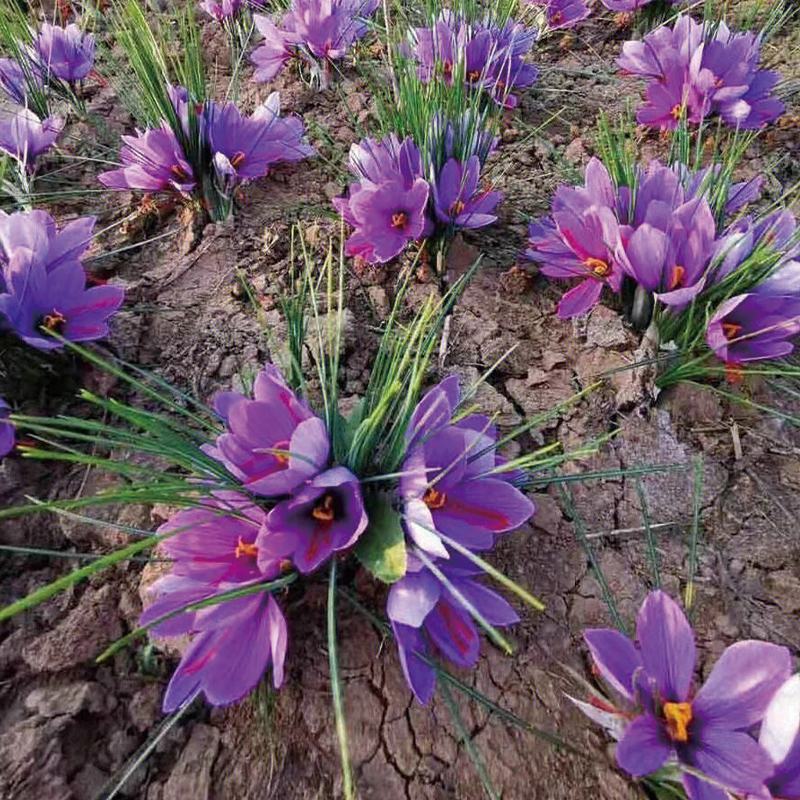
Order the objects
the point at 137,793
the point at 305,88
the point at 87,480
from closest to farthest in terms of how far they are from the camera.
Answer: the point at 137,793, the point at 87,480, the point at 305,88

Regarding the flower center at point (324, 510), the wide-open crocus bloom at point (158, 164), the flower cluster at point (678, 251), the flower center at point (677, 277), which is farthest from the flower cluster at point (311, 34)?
the flower center at point (324, 510)

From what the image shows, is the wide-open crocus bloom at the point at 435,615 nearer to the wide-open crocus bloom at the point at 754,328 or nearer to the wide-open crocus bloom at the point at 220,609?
the wide-open crocus bloom at the point at 220,609

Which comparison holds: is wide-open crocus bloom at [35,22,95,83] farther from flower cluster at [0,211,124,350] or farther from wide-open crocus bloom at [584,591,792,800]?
wide-open crocus bloom at [584,591,792,800]

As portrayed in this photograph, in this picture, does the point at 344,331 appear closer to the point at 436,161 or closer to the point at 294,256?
the point at 294,256

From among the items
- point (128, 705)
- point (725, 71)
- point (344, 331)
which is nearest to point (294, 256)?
point (344, 331)


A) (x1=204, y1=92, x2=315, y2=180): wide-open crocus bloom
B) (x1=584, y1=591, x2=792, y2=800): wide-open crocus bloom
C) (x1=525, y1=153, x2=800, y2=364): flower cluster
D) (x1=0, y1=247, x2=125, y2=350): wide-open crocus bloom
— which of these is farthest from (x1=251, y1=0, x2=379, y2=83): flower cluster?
(x1=584, y1=591, x2=792, y2=800): wide-open crocus bloom
